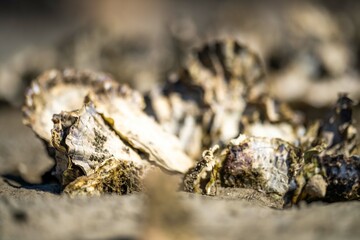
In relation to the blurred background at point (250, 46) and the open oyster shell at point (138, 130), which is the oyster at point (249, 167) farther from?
the blurred background at point (250, 46)

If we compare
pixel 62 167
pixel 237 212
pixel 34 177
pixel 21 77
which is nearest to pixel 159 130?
pixel 62 167

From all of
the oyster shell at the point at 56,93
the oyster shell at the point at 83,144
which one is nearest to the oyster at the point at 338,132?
the oyster shell at the point at 83,144

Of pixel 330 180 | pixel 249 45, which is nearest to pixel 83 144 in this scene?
pixel 330 180

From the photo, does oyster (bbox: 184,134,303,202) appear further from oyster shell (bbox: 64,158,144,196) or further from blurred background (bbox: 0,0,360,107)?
blurred background (bbox: 0,0,360,107)

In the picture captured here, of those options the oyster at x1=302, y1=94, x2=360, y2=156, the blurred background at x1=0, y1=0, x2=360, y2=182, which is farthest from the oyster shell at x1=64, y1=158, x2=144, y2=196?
the blurred background at x1=0, y1=0, x2=360, y2=182

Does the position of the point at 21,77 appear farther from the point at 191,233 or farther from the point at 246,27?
the point at 191,233
